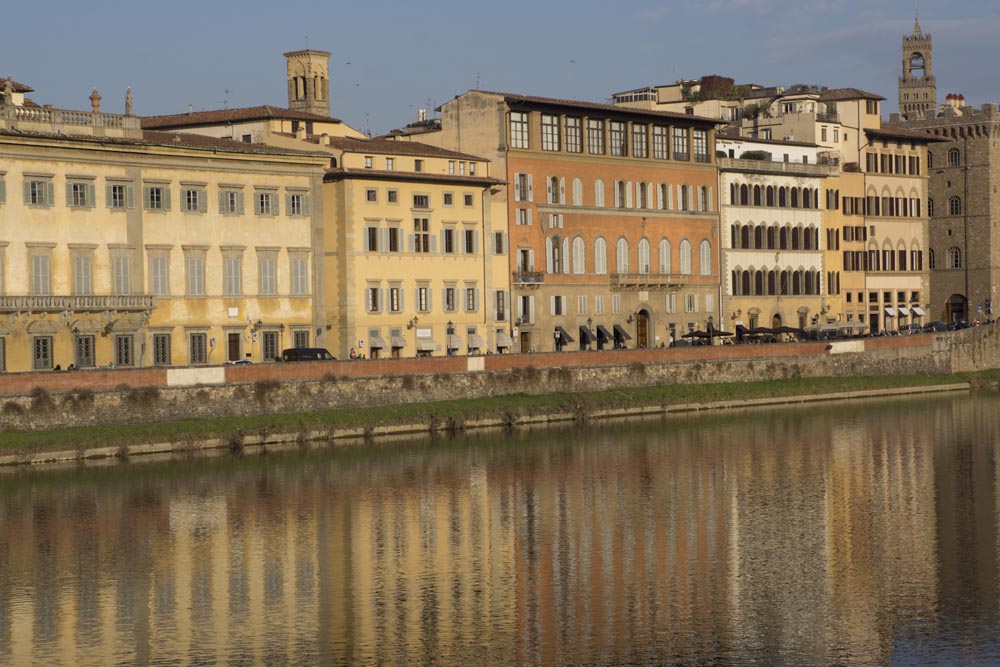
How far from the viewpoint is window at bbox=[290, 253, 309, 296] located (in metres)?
67.1

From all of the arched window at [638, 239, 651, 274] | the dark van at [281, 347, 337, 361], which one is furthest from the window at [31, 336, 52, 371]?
the arched window at [638, 239, 651, 274]

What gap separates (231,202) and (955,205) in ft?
199

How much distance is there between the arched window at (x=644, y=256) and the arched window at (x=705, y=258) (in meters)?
4.29

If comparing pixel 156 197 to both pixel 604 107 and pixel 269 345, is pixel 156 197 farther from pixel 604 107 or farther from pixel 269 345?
pixel 604 107

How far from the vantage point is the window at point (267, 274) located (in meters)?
65.9

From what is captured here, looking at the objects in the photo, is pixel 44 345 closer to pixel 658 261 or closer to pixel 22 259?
pixel 22 259

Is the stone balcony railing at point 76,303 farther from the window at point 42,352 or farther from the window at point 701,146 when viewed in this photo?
the window at point 701,146

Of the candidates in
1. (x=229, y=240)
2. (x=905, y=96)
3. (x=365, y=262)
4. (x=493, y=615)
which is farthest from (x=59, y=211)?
(x=905, y=96)

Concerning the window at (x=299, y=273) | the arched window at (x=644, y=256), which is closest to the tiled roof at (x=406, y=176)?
the window at (x=299, y=273)

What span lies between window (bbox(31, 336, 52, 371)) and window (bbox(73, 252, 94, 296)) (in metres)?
2.10

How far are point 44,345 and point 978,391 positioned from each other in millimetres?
44618

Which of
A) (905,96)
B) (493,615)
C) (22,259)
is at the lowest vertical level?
(493,615)

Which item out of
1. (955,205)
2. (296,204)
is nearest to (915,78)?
(955,205)

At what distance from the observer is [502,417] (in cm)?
6284
